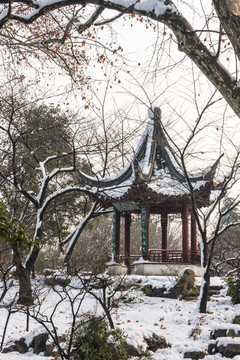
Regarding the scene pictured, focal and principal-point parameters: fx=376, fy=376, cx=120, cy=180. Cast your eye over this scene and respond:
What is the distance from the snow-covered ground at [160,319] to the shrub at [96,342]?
71 centimetres

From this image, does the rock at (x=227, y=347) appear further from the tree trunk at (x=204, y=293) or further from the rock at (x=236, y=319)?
the tree trunk at (x=204, y=293)

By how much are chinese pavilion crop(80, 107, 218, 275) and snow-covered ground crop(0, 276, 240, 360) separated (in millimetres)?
1749

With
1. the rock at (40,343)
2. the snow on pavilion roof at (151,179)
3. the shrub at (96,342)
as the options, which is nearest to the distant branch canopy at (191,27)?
the shrub at (96,342)

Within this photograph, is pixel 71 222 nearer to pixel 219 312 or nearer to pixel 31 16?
pixel 219 312

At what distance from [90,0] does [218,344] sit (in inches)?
219

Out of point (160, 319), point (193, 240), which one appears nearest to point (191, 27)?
point (160, 319)

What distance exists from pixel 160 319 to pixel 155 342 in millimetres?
2616

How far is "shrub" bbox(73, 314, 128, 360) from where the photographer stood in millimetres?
4953

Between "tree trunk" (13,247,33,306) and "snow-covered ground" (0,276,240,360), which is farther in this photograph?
"tree trunk" (13,247,33,306)

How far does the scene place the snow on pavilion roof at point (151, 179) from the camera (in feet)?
45.5

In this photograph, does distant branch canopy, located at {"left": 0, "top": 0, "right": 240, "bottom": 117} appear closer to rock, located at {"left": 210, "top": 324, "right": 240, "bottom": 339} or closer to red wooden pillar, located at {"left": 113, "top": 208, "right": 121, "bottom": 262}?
rock, located at {"left": 210, "top": 324, "right": 240, "bottom": 339}

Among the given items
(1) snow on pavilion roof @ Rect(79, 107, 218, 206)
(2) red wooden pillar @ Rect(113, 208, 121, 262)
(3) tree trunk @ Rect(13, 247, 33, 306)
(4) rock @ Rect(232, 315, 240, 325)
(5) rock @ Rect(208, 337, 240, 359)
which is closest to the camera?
(5) rock @ Rect(208, 337, 240, 359)

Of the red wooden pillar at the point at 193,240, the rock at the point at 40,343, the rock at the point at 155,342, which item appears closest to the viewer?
the rock at the point at 155,342

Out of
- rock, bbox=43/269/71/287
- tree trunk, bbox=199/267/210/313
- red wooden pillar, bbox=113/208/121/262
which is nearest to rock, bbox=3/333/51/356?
rock, bbox=43/269/71/287
